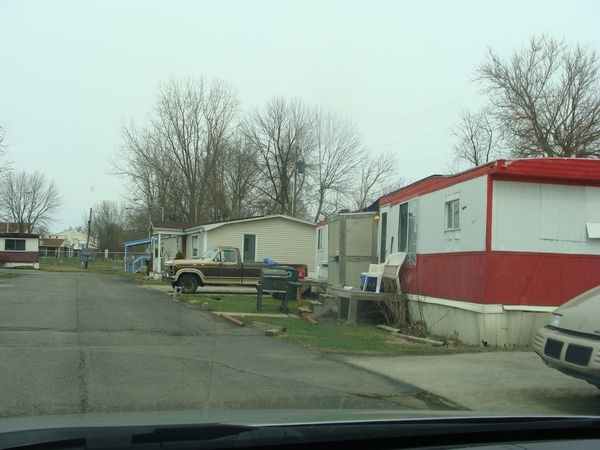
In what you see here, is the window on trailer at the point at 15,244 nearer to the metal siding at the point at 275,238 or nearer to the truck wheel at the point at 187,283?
the metal siding at the point at 275,238

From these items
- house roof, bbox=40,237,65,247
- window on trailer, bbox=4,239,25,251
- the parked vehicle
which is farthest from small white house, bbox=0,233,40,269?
house roof, bbox=40,237,65,247

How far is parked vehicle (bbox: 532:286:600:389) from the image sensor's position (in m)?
6.21

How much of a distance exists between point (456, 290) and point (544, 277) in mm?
1756

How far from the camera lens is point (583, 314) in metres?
6.55

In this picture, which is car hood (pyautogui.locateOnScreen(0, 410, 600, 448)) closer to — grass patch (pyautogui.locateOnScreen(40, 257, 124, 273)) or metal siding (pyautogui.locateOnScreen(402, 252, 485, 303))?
metal siding (pyautogui.locateOnScreen(402, 252, 485, 303))

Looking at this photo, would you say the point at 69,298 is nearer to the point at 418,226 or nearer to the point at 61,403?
the point at 418,226

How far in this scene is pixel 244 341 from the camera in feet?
38.4

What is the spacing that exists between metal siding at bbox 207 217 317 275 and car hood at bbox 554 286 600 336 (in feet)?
84.4

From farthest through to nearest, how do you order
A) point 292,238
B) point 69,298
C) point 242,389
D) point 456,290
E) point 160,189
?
1. point 160,189
2. point 292,238
3. point 69,298
4. point 456,290
5. point 242,389

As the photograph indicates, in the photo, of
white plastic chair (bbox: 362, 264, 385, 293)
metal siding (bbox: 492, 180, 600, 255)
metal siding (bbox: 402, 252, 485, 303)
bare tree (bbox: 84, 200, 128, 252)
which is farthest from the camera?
bare tree (bbox: 84, 200, 128, 252)

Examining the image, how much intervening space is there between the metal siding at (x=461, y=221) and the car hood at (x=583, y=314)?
4.59 metres

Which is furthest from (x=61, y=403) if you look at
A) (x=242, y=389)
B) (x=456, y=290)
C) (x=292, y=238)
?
(x=292, y=238)

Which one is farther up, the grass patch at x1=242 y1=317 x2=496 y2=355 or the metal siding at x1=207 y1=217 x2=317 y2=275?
the metal siding at x1=207 y1=217 x2=317 y2=275

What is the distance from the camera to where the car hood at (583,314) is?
6.35 metres
